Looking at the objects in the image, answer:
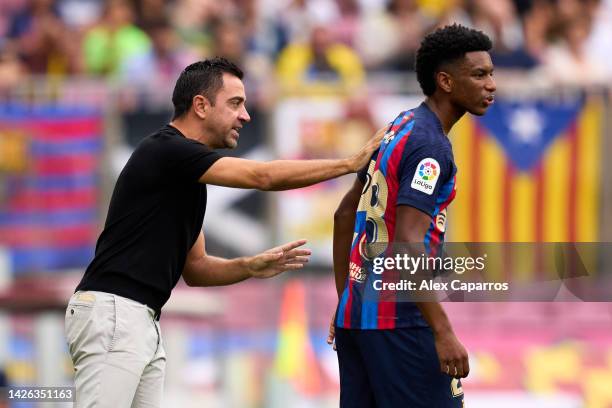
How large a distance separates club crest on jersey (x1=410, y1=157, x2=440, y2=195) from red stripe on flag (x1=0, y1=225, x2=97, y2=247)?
5.71m

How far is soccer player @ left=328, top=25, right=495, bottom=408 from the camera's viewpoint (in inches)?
184

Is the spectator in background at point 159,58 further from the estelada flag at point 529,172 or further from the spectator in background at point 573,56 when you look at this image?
the spectator in background at point 573,56

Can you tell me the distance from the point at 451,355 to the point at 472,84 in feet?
3.80

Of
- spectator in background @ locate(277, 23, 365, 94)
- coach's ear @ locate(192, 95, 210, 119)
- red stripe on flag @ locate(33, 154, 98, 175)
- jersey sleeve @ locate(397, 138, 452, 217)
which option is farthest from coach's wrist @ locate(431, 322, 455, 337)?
spectator in background @ locate(277, 23, 365, 94)

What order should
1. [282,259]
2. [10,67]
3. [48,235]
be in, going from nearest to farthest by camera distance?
[282,259], [48,235], [10,67]

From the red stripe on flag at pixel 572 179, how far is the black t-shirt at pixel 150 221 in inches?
223

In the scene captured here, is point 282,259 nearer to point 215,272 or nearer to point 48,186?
point 215,272

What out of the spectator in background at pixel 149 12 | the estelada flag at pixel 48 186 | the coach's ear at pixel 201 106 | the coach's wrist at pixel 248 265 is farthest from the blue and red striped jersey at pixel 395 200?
the spectator in background at pixel 149 12

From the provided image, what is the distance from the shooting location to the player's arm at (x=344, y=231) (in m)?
5.22

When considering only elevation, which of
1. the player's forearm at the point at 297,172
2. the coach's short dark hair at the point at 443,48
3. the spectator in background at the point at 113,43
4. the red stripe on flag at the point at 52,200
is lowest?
the player's forearm at the point at 297,172

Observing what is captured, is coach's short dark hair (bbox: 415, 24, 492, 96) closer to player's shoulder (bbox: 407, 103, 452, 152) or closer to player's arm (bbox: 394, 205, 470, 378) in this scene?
player's shoulder (bbox: 407, 103, 452, 152)

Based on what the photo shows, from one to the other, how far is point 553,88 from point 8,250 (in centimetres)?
490

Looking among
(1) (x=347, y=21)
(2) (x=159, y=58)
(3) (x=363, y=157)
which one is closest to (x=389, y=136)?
(3) (x=363, y=157)

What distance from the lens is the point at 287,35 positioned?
11680mm
